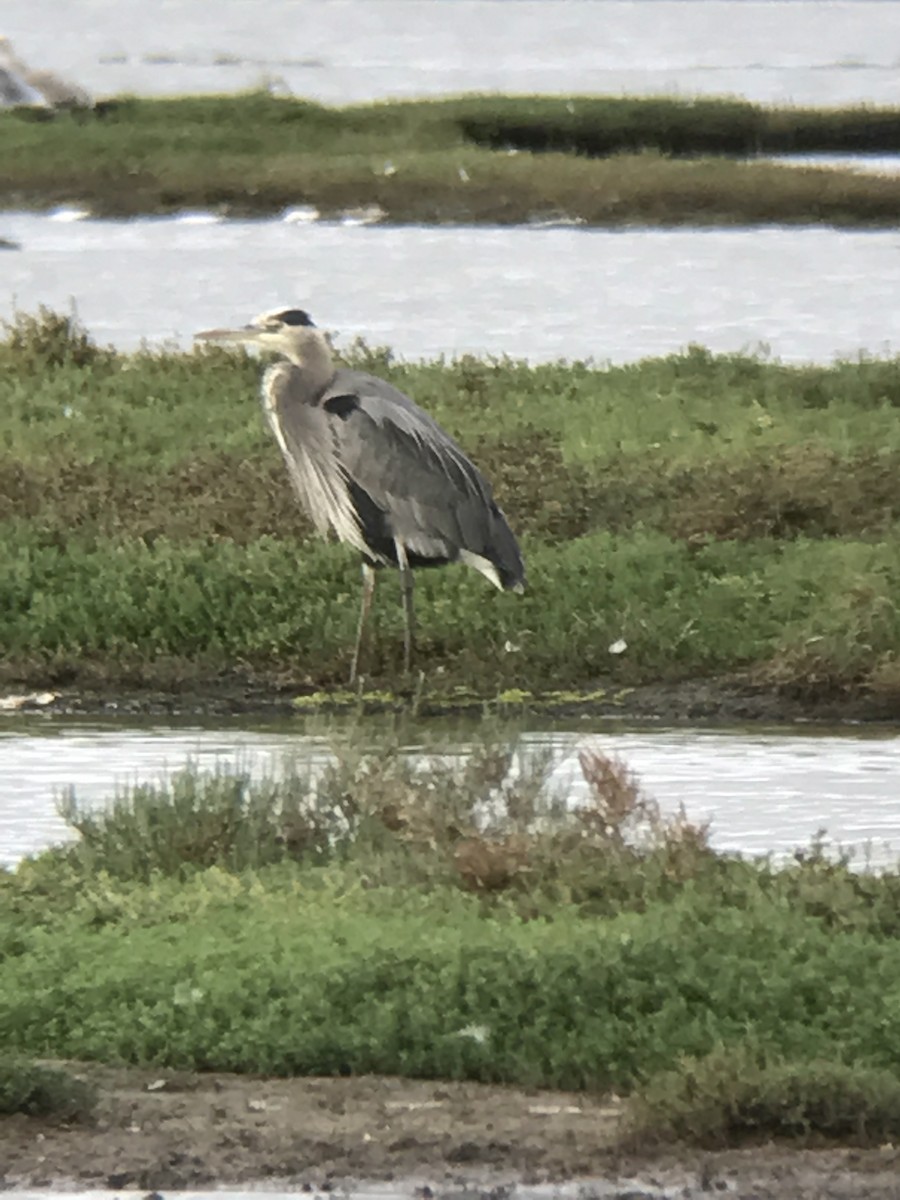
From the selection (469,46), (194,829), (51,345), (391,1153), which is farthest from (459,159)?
(391,1153)

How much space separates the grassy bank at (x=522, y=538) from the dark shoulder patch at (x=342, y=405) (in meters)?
0.96

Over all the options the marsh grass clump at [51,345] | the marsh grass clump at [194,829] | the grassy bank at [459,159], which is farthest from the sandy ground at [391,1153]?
the grassy bank at [459,159]

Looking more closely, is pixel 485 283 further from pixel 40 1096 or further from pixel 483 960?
pixel 40 1096

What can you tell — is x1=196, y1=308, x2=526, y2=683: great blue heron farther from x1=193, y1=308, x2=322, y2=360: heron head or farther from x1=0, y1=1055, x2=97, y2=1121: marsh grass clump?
x1=0, y1=1055, x2=97, y2=1121: marsh grass clump

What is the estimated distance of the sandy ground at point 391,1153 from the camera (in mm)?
6051

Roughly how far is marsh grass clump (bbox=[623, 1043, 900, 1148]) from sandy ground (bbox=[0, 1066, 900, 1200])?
0.08 metres

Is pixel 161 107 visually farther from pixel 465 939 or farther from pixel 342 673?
pixel 465 939

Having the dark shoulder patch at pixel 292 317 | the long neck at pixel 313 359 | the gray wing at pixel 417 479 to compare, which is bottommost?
the gray wing at pixel 417 479

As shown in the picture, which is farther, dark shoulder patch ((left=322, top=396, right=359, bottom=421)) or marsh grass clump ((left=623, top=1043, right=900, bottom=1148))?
dark shoulder patch ((left=322, top=396, right=359, bottom=421))

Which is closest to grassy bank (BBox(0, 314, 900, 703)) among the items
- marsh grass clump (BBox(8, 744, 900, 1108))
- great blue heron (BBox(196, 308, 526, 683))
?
great blue heron (BBox(196, 308, 526, 683))

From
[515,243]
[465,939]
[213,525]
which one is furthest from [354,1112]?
[515,243]

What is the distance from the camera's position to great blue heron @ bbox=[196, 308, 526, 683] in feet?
40.0

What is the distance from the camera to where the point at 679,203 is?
2795 centimetres

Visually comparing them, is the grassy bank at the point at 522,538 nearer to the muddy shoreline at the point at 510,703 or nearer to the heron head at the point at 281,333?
the muddy shoreline at the point at 510,703
